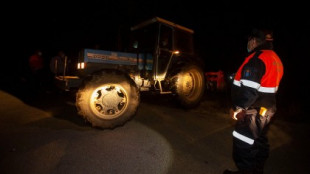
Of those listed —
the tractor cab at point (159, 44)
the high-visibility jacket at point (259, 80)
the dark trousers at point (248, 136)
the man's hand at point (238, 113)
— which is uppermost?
the tractor cab at point (159, 44)

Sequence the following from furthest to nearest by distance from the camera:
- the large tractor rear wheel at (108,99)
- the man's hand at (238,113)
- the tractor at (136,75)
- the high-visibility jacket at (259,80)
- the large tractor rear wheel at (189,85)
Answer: the large tractor rear wheel at (189,85), the tractor at (136,75), the large tractor rear wheel at (108,99), the man's hand at (238,113), the high-visibility jacket at (259,80)

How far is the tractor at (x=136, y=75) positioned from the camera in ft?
11.6

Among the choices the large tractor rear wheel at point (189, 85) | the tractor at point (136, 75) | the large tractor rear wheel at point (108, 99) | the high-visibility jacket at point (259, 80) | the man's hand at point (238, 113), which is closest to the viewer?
the high-visibility jacket at point (259, 80)

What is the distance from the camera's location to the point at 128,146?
304 cm

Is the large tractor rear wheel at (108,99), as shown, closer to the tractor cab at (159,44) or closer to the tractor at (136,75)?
the tractor at (136,75)

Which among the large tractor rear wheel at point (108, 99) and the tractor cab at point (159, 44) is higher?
the tractor cab at point (159, 44)

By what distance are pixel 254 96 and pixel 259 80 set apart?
0.19 m

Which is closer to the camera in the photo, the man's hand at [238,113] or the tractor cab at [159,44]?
the man's hand at [238,113]

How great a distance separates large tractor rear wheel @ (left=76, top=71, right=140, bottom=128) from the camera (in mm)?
3422

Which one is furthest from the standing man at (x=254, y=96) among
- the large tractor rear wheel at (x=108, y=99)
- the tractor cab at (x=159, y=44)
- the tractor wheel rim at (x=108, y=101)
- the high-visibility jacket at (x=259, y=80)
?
the tractor cab at (x=159, y=44)

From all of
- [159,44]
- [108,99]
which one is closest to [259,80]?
[108,99]

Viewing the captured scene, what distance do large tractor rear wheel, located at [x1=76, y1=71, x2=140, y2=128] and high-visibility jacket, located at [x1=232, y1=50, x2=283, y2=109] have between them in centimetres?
210

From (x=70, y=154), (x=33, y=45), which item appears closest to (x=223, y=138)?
(x=70, y=154)

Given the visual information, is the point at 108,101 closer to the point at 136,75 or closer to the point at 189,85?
the point at 136,75
